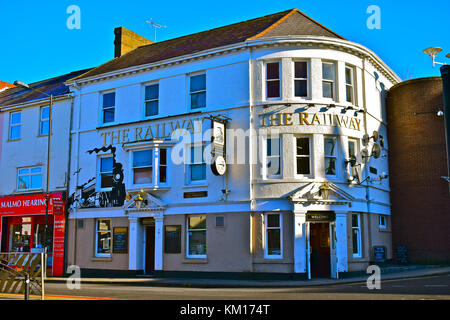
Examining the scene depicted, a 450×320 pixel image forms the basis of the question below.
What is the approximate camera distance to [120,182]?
25.6m

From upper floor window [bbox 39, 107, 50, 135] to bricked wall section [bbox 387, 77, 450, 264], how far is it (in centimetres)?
1917

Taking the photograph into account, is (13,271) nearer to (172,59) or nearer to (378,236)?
(172,59)

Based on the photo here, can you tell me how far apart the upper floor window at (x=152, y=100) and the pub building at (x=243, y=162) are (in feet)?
0.18

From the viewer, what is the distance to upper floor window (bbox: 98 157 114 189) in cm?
2627

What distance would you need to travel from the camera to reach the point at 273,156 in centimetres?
2247

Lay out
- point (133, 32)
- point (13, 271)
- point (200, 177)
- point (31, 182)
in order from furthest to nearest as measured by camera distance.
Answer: point (133, 32), point (31, 182), point (200, 177), point (13, 271)

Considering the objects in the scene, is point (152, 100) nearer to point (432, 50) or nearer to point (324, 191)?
point (324, 191)

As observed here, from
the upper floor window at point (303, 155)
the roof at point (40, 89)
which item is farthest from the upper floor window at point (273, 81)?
the roof at point (40, 89)

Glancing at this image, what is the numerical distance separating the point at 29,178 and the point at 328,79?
58.4 feet

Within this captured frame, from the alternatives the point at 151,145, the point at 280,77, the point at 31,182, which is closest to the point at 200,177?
the point at 151,145

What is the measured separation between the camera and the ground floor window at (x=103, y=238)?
1022 inches

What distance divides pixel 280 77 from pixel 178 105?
527 centimetres

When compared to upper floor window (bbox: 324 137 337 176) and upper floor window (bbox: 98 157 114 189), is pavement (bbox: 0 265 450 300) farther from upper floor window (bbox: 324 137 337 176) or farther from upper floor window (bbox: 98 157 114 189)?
upper floor window (bbox: 98 157 114 189)

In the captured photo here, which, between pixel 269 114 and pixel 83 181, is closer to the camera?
pixel 269 114
